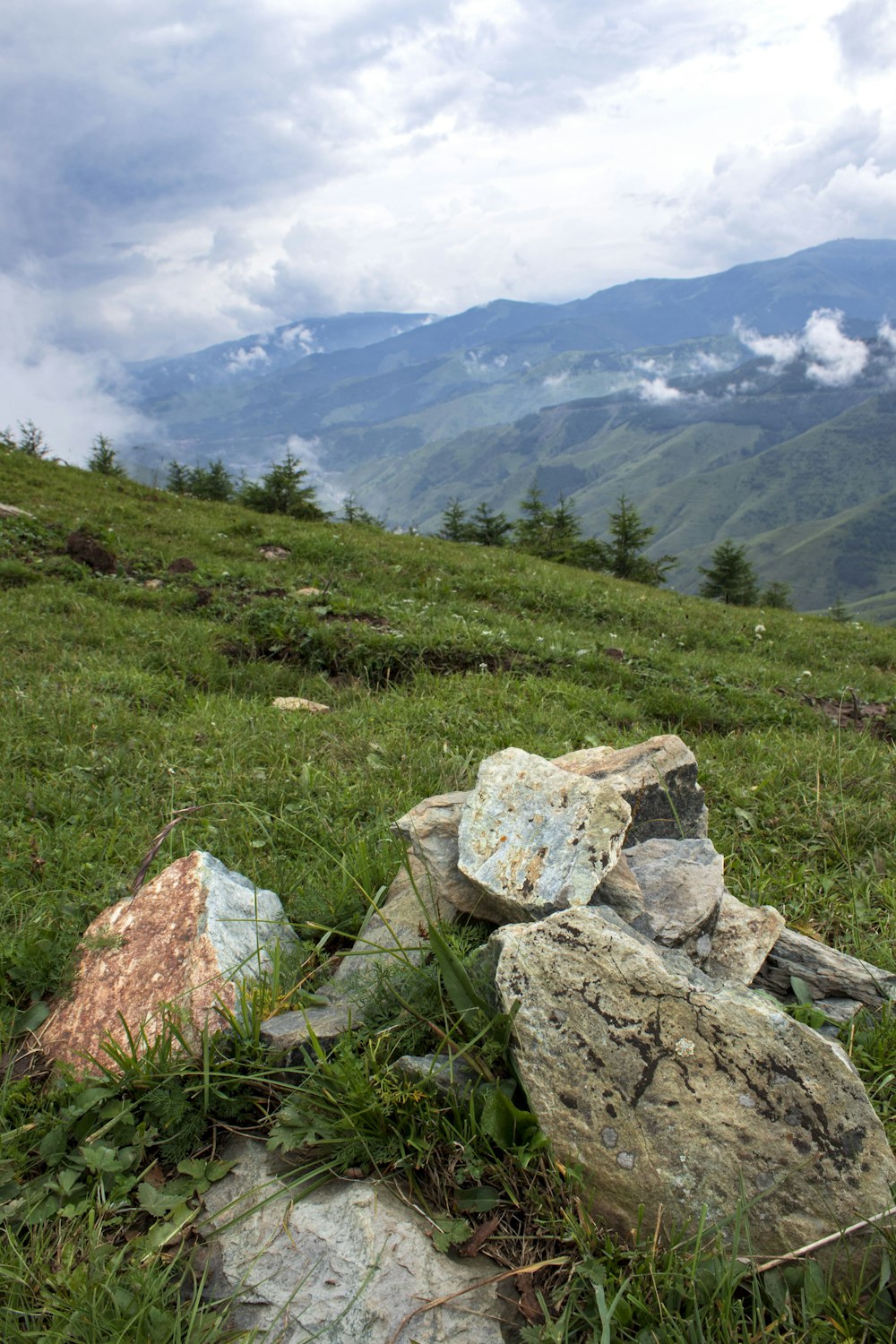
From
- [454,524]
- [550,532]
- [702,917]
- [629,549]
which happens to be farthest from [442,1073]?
[454,524]

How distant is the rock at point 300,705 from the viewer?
296 inches

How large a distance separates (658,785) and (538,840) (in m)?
1.22

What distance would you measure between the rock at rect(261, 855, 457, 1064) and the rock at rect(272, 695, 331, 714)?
376 cm

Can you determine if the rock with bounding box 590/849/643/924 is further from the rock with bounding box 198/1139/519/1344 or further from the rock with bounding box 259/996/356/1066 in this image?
the rock with bounding box 198/1139/519/1344

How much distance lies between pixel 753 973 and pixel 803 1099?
99 centimetres

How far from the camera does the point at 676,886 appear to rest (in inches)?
138

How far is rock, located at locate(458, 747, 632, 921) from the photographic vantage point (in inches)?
126

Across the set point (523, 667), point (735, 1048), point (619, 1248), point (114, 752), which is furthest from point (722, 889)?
point (523, 667)

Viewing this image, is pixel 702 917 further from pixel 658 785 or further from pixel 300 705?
pixel 300 705

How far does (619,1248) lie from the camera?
2.24 metres

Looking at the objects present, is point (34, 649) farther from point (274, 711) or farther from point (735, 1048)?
point (735, 1048)

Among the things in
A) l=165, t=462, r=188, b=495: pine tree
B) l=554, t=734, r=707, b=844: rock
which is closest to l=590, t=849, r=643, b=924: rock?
l=554, t=734, r=707, b=844: rock

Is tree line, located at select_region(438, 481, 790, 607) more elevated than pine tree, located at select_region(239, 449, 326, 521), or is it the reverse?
pine tree, located at select_region(239, 449, 326, 521)

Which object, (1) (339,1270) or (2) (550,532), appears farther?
(2) (550,532)
